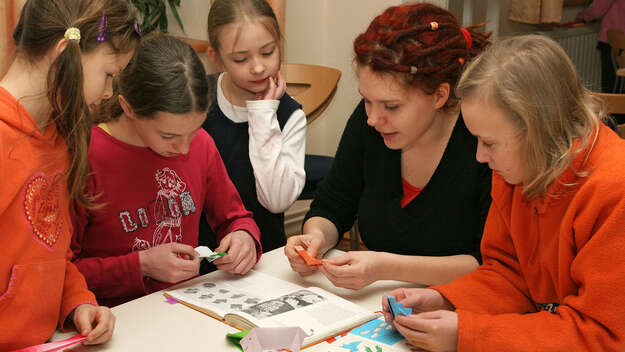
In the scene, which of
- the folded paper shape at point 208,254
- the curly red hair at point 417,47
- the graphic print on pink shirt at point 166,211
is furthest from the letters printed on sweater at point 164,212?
the curly red hair at point 417,47


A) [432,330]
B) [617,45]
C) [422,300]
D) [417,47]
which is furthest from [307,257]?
[617,45]

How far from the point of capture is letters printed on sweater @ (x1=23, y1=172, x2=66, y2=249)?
41.8 inches

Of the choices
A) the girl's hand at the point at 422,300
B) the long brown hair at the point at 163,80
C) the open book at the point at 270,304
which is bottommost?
the open book at the point at 270,304

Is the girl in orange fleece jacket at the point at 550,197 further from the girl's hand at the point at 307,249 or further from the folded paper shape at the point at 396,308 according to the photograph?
the girl's hand at the point at 307,249

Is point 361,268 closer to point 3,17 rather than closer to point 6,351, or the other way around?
point 6,351

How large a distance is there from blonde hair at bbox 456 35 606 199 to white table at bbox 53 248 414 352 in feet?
1.55

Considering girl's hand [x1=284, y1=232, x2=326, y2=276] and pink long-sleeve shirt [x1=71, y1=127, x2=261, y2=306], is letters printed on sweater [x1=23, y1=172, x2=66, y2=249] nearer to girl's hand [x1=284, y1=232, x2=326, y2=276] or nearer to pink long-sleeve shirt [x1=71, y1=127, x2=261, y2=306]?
pink long-sleeve shirt [x1=71, y1=127, x2=261, y2=306]

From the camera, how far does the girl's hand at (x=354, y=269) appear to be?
4.28ft

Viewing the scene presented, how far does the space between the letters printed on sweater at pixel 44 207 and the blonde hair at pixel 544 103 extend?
807 millimetres

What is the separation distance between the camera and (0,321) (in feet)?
3.41

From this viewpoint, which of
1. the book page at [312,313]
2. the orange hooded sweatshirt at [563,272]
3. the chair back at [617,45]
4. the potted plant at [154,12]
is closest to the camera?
the orange hooded sweatshirt at [563,272]

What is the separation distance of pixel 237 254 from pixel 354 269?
0.30 meters

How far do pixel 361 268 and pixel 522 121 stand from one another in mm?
483

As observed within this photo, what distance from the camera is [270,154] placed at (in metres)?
1.82
